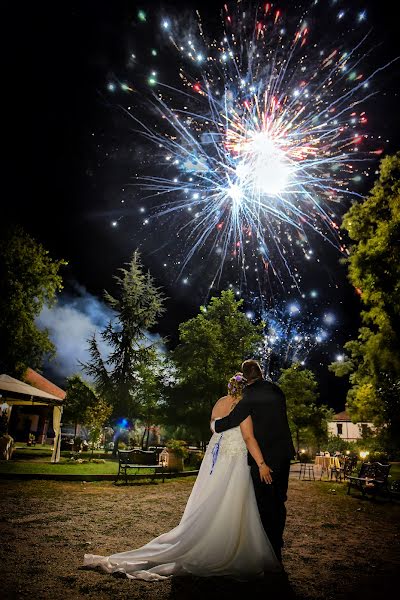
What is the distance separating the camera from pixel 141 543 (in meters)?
5.19

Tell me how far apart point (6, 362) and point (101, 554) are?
68.7 feet

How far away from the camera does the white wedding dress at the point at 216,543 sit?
3924mm

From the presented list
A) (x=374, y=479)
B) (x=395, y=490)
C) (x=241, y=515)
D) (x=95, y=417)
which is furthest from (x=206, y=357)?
(x=241, y=515)

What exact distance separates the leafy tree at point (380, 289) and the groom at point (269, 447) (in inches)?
446

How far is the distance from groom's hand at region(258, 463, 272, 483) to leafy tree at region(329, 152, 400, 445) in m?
11.8

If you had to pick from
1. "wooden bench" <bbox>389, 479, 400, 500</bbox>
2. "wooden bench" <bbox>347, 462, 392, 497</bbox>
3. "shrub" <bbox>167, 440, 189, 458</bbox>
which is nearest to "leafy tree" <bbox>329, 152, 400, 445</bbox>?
"wooden bench" <bbox>389, 479, 400, 500</bbox>

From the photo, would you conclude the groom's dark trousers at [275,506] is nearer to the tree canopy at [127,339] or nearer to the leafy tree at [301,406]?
the tree canopy at [127,339]

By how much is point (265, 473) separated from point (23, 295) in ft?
69.7

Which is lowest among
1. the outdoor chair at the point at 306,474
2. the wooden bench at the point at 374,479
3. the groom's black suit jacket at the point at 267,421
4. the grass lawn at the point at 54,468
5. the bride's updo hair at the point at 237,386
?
the outdoor chair at the point at 306,474

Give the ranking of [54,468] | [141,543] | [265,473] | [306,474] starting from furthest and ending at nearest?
[306,474], [54,468], [141,543], [265,473]

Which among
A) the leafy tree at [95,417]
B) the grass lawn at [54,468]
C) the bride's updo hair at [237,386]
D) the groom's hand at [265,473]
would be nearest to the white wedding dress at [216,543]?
the groom's hand at [265,473]

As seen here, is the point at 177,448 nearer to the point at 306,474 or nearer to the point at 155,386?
the point at 306,474

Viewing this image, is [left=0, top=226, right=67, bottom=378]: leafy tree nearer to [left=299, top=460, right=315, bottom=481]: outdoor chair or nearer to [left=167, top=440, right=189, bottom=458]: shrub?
[left=167, top=440, right=189, bottom=458]: shrub

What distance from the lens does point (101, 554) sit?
459 cm
